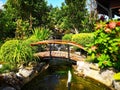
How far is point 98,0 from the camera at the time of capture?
15.2 m

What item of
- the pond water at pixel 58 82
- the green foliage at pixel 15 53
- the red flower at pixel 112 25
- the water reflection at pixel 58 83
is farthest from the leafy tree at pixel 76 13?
the red flower at pixel 112 25

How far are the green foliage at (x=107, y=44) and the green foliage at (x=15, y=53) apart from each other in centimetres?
331

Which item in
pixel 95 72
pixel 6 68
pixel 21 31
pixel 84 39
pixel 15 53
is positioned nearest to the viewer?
pixel 95 72

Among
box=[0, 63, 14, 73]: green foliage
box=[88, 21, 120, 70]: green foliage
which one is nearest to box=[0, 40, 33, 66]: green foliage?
box=[0, 63, 14, 73]: green foliage

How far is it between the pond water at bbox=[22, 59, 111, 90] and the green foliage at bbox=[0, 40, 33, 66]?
1.19 m

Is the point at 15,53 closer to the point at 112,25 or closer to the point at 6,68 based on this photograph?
the point at 6,68

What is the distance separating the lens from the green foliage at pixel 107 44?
9898 millimetres

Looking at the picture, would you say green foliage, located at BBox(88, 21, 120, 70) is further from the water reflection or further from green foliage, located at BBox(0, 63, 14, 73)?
green foliage, located at BBox(0, 63, 14, 73)

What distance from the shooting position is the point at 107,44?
33.8 ft

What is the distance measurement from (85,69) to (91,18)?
1455 cm

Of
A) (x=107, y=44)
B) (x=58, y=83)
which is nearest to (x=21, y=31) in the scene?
(x=58, y=83)

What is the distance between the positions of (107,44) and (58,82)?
110 inches

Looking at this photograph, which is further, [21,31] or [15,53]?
[21,31]

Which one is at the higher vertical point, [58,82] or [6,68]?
[6,68]
